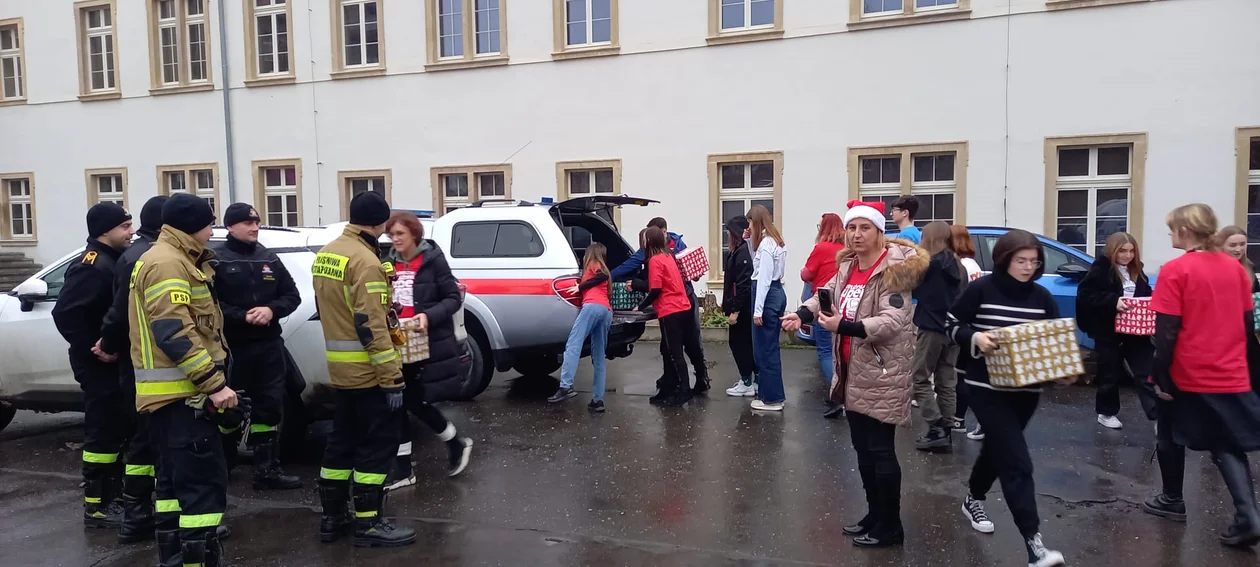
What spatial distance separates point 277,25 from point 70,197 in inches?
235

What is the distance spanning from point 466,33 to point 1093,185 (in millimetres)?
9859

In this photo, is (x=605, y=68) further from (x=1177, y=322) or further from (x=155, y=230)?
(x=1177, y=322)

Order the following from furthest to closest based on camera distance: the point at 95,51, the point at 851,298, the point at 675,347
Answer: the point at 95,51 → the point at 675,347 → the point at 851,298

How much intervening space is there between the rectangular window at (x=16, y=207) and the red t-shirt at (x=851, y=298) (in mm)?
19689

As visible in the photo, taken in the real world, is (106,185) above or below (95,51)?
below

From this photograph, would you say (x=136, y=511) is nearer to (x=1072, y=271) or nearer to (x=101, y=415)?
(x=101, y=415)

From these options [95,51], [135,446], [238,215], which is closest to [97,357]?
[135,446]

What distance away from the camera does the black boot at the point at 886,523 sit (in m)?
4.49

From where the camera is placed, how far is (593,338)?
794 centimetres

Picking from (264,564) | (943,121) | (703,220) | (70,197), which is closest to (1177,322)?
(264,564)

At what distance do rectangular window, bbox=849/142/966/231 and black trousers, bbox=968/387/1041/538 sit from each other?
892 centimetres

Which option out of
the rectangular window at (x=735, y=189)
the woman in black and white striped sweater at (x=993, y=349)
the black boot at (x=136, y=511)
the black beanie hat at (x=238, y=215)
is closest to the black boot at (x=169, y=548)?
the black boot at (x=136, y=511)

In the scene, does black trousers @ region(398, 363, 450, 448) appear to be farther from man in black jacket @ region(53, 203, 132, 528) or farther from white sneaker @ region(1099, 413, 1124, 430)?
white sneaker @ region(1099, 413, 1124, 430)

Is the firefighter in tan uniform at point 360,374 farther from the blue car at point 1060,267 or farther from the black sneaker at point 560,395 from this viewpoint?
the blue car at point 1060,267
